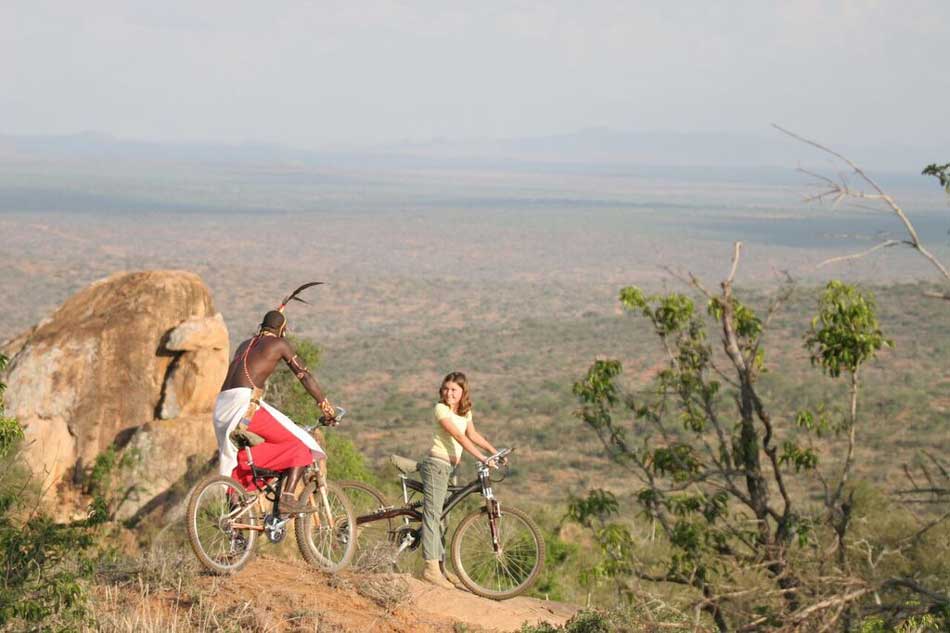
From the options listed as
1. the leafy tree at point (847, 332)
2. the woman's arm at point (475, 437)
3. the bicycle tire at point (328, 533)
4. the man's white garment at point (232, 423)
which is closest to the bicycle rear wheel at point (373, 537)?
the bicycle tire at point (328, 533)

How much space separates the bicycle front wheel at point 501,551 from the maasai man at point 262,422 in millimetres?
1279

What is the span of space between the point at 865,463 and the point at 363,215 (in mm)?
114247

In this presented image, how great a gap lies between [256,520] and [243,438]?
0.58 metres

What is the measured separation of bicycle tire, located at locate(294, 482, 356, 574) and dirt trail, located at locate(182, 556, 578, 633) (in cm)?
11

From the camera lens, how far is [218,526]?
7898 mm

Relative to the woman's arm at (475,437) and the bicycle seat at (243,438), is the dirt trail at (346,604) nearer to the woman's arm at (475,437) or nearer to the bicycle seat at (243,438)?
the bicycle seat at (243,438)

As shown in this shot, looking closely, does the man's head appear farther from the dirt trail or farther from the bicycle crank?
the dirt trail

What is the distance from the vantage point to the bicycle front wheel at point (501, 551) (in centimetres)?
836

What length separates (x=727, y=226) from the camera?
137500mm

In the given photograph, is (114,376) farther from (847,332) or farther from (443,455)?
(847,332)

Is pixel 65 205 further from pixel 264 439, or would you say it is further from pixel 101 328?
pixel 264 439

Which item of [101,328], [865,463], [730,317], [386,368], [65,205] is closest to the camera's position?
[730,317]

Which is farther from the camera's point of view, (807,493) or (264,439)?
(807,493)

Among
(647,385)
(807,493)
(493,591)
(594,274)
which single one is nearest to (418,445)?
(807,493)
